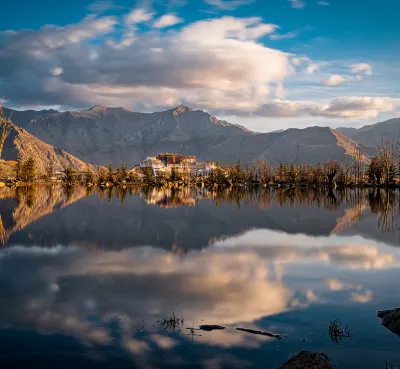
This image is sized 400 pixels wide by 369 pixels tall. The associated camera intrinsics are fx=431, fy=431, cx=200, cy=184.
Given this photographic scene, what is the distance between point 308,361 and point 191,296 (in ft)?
17.8

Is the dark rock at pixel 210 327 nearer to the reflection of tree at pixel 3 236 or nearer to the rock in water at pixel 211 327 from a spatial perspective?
the rock in water at pixel 211 327

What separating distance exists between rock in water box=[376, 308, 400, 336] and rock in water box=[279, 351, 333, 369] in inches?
108

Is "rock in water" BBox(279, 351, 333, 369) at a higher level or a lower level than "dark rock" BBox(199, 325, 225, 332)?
higher

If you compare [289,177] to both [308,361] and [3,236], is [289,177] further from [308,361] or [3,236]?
[308,361]

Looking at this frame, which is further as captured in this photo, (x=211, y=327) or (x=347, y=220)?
(x=347, y=220)

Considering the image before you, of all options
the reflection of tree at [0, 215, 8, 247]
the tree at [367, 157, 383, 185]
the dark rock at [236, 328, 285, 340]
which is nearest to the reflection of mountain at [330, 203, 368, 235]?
the dark rock at [236, 328, 285, 340]

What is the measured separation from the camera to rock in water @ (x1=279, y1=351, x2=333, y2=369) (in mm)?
7785

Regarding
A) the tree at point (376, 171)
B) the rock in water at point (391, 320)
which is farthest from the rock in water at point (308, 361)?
the tree at point (376, 171)

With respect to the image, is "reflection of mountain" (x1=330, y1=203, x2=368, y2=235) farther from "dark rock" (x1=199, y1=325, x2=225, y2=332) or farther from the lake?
"dark rock" (x1=199, y1=325, x2=225, y2=332)

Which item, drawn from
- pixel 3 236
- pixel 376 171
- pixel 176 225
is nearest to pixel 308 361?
pixel 3 236

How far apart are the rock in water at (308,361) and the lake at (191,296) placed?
0.45 meters

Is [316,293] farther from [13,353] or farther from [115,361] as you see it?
[13,353]

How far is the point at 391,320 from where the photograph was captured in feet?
34.0

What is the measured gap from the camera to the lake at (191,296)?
29.3ft
